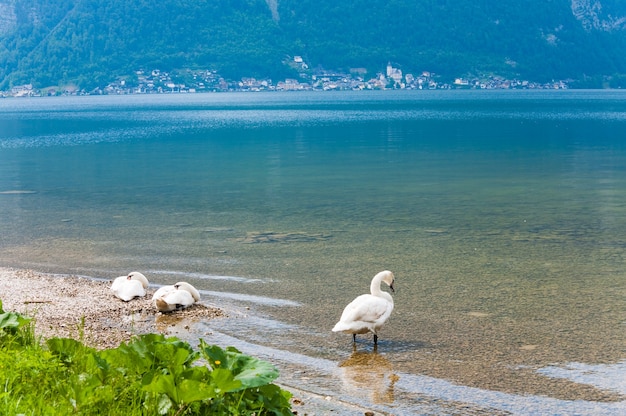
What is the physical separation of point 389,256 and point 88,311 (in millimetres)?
7765

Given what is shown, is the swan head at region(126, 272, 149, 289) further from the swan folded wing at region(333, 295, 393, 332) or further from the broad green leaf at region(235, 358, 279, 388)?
the broad green leaf at region(235, 358, 279, 388)

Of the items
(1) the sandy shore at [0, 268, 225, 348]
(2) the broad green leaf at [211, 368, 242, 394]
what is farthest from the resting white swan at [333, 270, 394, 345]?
(2) the broad green leaf at [211, 368, 242, 394]

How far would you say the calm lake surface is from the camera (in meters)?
11.1

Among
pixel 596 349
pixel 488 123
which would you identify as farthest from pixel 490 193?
pixel 488 123

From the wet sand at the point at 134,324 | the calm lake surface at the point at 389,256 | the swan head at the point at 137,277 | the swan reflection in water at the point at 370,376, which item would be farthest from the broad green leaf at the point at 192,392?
the swan head at the point at 137,277

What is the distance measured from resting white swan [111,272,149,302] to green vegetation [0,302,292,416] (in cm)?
636

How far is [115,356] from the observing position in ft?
25.9

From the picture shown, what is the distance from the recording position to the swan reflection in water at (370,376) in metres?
10.4

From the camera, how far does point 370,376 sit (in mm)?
11031

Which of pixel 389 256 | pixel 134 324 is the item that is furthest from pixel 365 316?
pixel 389 256

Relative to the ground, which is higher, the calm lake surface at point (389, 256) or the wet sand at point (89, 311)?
the wet sand at point (89, 311)

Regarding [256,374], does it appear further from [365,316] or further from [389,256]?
[389,256]

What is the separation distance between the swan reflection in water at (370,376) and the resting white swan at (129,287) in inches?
190

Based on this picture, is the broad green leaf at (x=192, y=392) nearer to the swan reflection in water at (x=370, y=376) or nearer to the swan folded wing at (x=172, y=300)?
the swan reflection in water at (x=370, y=376)
